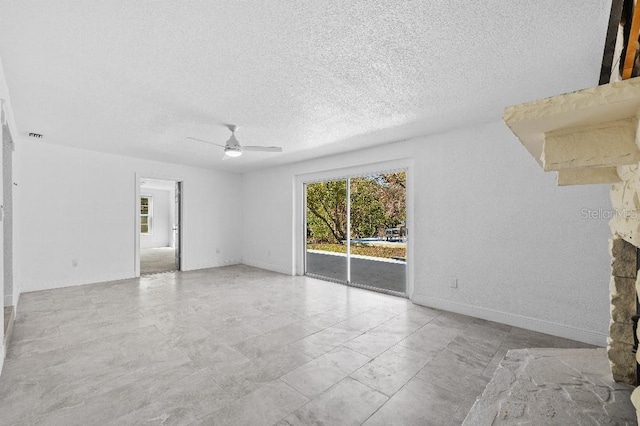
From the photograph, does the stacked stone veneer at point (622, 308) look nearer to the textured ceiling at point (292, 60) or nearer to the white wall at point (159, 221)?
the textured ceiling at point (292, 60)

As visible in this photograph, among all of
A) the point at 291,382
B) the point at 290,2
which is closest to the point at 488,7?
the point at 290,2

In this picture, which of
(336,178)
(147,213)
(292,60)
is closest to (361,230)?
(336,178)

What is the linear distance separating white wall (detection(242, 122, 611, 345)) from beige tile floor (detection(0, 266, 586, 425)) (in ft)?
1.02

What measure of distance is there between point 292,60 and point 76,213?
16.8ft

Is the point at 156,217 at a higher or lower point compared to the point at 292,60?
lower

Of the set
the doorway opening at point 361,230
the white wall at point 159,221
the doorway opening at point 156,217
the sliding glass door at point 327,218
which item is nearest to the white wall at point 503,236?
the doorway opening at point 361,230

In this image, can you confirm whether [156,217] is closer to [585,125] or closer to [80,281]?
[80,281]

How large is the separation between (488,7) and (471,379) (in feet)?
8.19

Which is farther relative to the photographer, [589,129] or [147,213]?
[147,213]

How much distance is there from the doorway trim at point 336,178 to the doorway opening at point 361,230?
122 mm

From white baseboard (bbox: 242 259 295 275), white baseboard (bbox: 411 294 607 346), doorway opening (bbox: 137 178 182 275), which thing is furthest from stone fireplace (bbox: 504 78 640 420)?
doorway opening (bbox: 137 178 182 275)

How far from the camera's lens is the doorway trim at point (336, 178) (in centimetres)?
415

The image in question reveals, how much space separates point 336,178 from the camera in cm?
527

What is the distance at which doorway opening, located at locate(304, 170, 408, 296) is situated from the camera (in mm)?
5398
